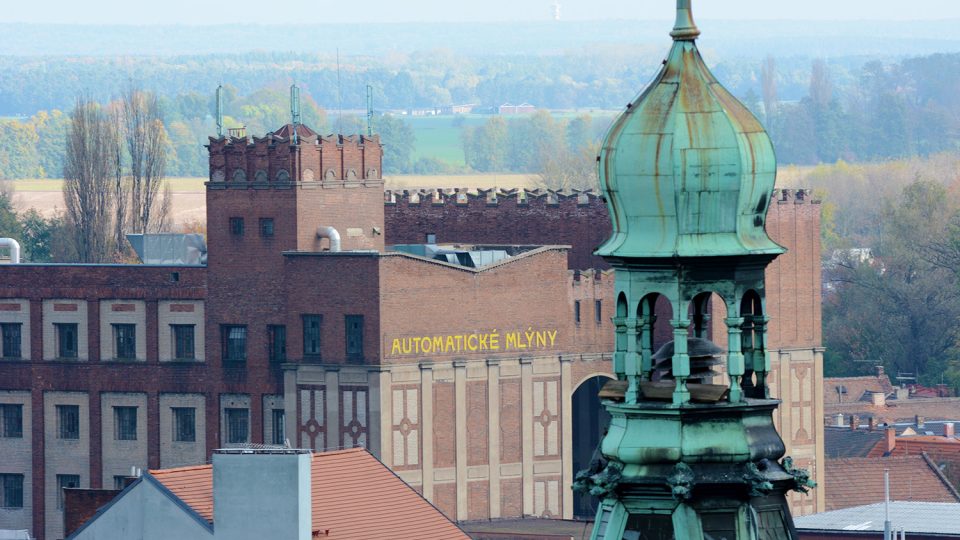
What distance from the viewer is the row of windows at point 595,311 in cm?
9731

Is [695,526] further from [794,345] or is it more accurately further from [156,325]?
[794,345]

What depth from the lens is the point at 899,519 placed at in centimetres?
7206

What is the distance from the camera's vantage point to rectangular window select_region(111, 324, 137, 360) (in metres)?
96.6

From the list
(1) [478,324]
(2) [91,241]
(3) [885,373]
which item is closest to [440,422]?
(1) [478,324]

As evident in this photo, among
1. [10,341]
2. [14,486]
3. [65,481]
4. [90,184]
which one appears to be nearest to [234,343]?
[65,481]

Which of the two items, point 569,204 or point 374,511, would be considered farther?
point 569,204

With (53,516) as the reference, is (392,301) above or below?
above

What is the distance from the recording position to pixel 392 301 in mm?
90688

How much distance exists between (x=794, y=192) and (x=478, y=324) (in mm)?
15267

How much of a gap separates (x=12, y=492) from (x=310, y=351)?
35.3ft

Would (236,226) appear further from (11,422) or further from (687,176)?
(687,176)

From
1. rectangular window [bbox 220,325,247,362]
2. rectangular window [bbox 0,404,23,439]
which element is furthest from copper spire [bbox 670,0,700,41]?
rectangular window [bbox 0,404,23,439]

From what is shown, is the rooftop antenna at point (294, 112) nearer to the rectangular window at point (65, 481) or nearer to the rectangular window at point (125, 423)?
the rectangular window at point (125, 423)

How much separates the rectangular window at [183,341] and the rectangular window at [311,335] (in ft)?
16.7
